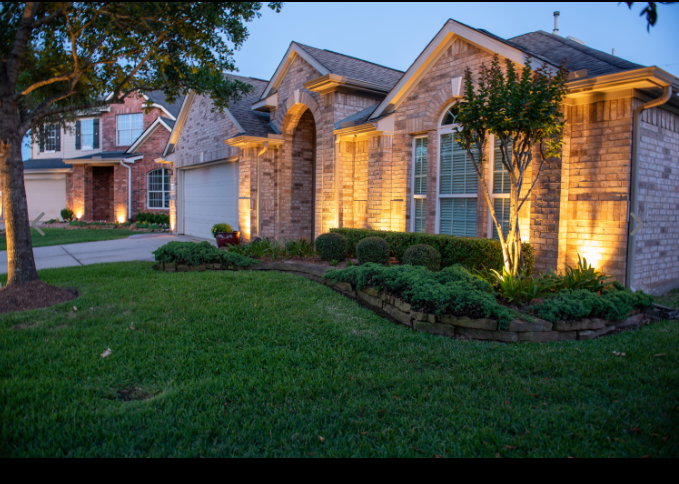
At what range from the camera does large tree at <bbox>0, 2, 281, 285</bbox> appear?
6.95m

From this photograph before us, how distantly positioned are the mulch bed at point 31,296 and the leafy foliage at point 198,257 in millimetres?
2566

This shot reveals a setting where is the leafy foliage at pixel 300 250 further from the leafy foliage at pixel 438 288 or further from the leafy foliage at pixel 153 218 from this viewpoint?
the leafy foliage at pixel 153 218

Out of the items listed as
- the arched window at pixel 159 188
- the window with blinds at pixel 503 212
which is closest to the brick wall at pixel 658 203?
the window with blinds at pixel 503 212

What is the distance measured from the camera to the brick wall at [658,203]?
745 centimetres

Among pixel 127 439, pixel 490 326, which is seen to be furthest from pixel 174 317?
pixel 490 326

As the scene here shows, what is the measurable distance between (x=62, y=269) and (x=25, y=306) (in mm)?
3607

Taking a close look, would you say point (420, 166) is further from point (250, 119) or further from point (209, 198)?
point (209, 198)

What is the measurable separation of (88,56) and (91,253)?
690cm

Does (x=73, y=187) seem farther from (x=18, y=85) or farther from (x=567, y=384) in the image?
(x=567, y=384)

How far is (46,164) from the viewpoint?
2739cm

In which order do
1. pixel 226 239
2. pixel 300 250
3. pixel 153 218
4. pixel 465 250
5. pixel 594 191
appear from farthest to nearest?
pixel 153 218 < pixel 226 239 < pixel 300 250 < pixel 465 250 < pixel 594 191

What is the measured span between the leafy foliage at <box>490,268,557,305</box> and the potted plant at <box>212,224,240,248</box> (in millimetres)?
9711

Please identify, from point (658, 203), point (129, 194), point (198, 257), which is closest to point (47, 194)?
point (129, 194)

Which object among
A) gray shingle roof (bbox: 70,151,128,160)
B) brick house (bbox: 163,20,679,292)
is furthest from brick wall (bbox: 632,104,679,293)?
gray shingle roof (bbox: 70,151,128,160)
